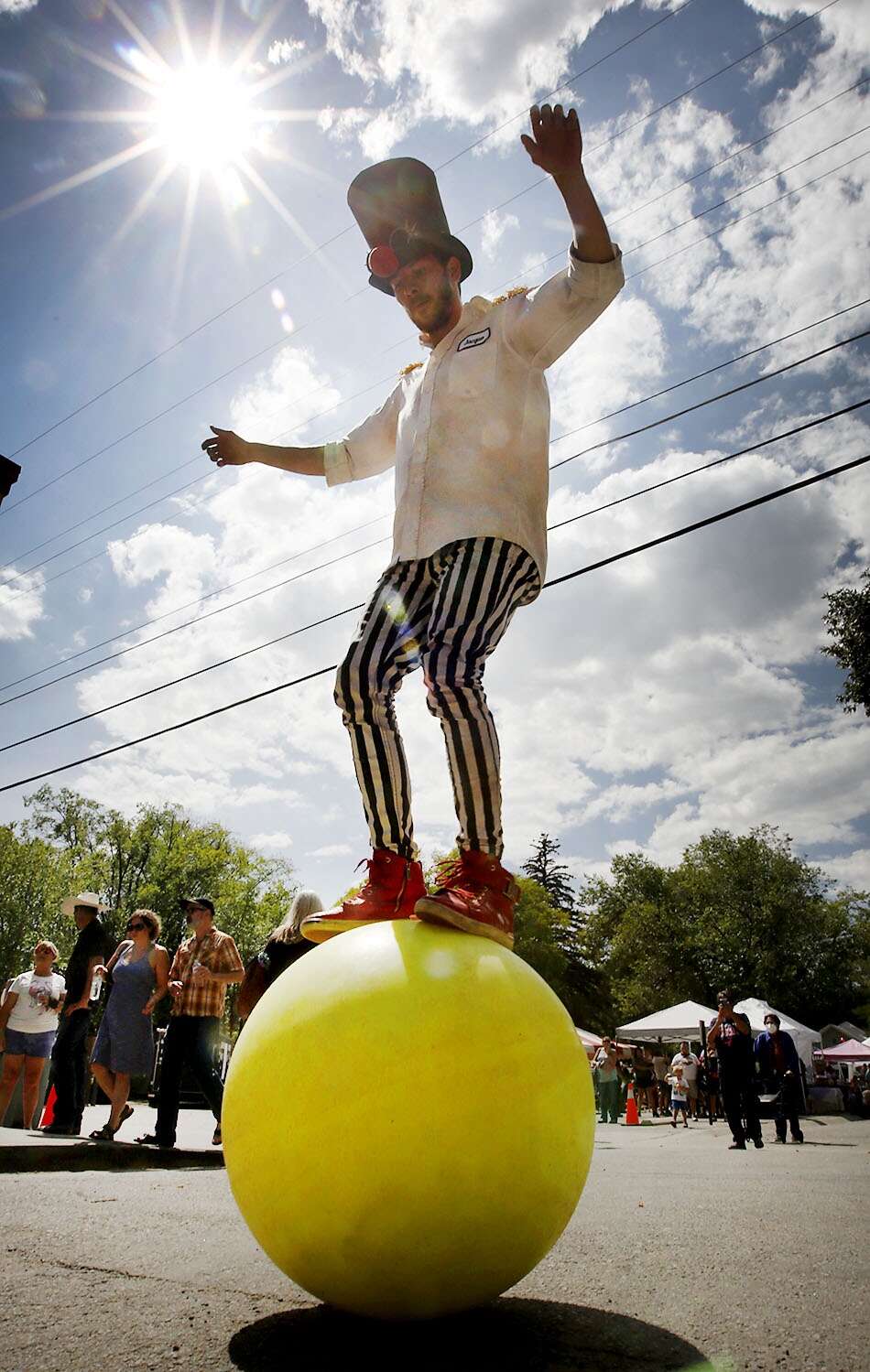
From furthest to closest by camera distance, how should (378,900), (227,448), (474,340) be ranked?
(227,448) → (474,340) → (378,900)

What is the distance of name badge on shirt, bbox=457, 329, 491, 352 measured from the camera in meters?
3.35

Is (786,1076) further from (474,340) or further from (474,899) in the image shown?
(474,340)

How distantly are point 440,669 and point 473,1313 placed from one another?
1.75 metres

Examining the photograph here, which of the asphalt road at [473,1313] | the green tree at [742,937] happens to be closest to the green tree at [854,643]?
the asphalt road at [473,1313]

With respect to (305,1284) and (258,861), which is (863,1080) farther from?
(305,1284)

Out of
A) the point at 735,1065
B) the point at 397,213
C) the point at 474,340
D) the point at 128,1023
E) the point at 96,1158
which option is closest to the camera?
the point at 474,340

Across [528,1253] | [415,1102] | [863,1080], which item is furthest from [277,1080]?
[863,1080]

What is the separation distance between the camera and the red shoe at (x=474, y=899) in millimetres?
2242

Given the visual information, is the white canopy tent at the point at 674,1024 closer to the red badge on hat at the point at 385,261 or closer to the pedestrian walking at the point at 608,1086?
the pedestrian walking at the point at 608,1086

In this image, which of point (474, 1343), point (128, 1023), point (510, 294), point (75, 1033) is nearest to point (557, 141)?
point (510, 294)

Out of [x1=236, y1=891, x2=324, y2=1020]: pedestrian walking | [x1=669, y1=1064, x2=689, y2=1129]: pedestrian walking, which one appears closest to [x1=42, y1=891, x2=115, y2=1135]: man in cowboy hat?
[x1=236, y1=891, x2=324, y2=1020]: pedestrian walking

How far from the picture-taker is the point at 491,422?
321 centimetres

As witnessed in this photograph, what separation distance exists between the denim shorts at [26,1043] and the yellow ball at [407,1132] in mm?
7431

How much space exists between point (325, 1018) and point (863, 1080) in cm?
3810
